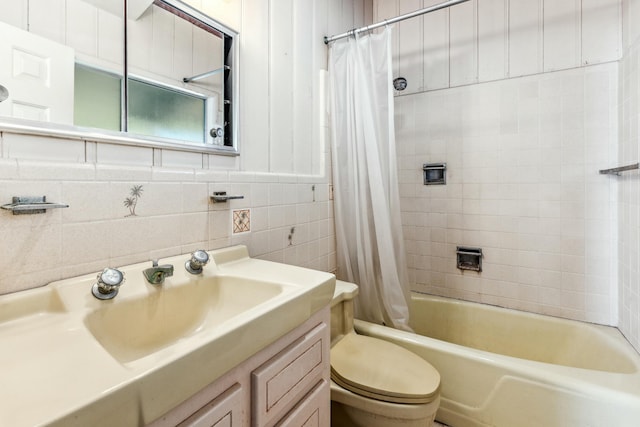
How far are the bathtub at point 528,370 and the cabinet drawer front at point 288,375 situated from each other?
744 millimetres

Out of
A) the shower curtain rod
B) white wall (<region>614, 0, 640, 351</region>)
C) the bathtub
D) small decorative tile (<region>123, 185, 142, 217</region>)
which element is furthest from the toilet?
the shower curtain rod

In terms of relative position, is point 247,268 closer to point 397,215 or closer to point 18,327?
point 18,327

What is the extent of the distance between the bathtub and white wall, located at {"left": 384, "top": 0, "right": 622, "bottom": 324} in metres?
0.14

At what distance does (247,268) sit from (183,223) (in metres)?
Answer: 0.27

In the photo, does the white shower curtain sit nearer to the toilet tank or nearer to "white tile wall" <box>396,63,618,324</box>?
the toilet tank

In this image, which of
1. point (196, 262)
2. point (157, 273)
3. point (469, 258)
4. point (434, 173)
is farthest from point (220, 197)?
point (469, 258)

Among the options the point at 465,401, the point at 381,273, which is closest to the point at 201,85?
the point at 381,273

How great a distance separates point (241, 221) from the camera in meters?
1.31

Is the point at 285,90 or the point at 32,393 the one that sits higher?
the point at 285,90

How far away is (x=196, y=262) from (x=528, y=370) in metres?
1.36

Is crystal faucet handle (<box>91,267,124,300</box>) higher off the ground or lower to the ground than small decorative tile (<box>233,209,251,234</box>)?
lower

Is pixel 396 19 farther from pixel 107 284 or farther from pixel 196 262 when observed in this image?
pixel 107 284

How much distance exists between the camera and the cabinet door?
1.83ft

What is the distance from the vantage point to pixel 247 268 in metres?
1.14
